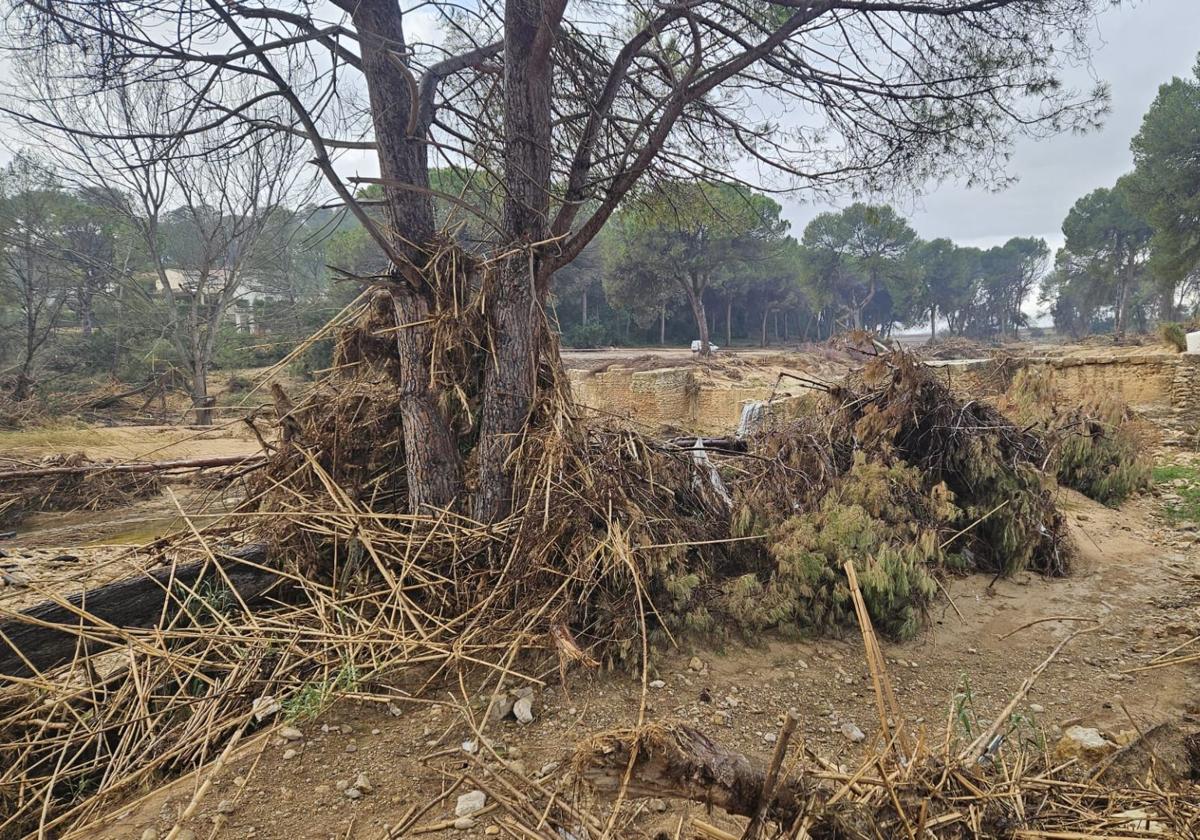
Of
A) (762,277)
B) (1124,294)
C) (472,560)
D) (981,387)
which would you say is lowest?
(472,560)

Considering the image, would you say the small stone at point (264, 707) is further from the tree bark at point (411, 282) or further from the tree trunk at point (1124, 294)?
the tree trunk at point (1124, 294)

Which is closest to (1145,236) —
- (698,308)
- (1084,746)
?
(698,308)

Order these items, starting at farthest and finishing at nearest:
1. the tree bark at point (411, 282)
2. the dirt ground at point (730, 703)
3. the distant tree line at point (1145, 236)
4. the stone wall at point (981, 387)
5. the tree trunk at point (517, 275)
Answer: the distant tree line at point (1145, 236), the stone wall at point (981, 387), the tree bark at point (411, 282), the tree trunk at point (517, 275), the dirt ground at point (730, 703)

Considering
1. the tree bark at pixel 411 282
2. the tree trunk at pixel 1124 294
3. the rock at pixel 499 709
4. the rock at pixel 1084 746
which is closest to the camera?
the rock at pixel 1084 746

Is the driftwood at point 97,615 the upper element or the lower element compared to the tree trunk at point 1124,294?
lower

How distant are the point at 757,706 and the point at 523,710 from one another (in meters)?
1.12

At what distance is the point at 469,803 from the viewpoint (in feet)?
6.38

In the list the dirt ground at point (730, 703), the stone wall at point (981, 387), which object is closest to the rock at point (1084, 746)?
the dirt ground at point (730, 703)

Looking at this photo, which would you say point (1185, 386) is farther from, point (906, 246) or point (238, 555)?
point (906, 246)

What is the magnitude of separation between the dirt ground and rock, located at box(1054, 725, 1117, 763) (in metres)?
0.11

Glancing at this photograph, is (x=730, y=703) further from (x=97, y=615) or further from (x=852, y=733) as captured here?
(x=97, y=615)

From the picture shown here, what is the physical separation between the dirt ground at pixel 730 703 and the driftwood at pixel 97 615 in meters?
0.24

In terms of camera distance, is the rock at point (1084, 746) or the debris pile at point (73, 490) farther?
the debris pile at point (73, 490)

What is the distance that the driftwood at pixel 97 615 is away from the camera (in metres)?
2.63
